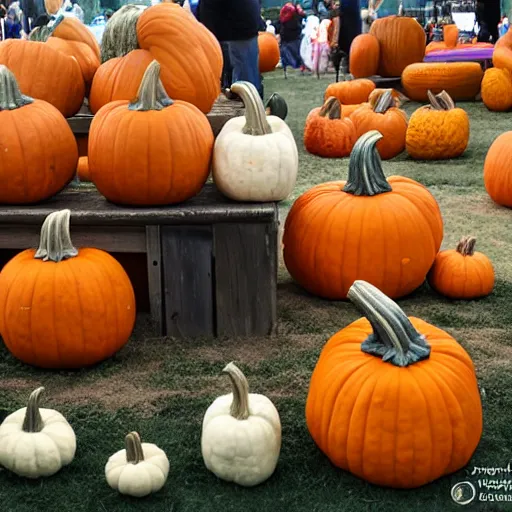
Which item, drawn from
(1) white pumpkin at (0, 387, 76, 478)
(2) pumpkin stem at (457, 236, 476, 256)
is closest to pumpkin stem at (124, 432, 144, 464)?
(1) white pumpkin at (0, 387, 76, 478)

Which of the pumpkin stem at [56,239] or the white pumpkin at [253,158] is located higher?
the white pumpkin at [253,158]

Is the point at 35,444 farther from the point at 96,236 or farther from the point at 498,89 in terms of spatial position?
the point at 498,89

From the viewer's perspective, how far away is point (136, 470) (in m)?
2.21

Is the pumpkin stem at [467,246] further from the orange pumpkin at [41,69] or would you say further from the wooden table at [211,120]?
the orange pumpkin at [41,69]

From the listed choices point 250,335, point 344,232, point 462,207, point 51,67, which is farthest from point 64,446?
point 462,207

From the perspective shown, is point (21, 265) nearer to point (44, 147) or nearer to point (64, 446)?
point (44, 147)

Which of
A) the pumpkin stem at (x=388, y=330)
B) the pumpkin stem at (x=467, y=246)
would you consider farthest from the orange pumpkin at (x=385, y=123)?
the pumpkin stem at (x=388, y=330)

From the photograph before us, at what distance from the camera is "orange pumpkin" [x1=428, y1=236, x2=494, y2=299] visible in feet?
12.0

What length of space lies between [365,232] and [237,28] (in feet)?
12.9

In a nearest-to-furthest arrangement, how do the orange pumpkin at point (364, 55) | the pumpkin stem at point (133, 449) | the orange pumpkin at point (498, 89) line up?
the pumpkin stem at point (133, 449), the orange pumpkin at point (498, 89), the orange pumpkin at point (364, 55)

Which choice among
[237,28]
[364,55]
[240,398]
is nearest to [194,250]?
[240,398]

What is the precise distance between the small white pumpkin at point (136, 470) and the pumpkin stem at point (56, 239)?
0.92 m

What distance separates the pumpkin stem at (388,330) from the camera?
2.25 m

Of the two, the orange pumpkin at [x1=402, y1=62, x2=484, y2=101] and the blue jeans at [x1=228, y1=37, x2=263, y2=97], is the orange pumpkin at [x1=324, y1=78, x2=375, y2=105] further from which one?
the blue jeans at [x1=228, y1=37, x2=263, y2=97]
